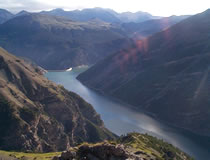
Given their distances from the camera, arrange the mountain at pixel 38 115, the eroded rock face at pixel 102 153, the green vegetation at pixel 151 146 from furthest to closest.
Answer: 1. the mountain at pixel 38 115
2. the green vegetation at pixel 151 146
3. the eroded rock face at pixel 102 153

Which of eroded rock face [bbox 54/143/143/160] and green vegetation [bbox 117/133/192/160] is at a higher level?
eroded rock face [bbox 54/143/143/160]

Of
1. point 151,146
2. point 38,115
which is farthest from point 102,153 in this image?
point 38,115

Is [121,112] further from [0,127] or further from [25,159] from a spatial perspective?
[25,159]

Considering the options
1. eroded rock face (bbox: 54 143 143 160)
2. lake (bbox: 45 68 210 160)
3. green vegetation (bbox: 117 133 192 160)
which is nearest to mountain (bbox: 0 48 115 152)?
lake (bbox: 45 68 210 160)

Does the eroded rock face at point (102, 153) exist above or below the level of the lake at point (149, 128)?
above

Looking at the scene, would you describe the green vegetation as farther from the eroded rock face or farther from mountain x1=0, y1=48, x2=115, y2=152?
the eroded rock face

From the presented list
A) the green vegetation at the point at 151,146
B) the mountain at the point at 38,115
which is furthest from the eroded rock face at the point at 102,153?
the mountain at the point at 38,115

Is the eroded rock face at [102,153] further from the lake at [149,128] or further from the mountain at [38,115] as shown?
the lake at [149,128]

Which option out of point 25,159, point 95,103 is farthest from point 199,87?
point 25,159
